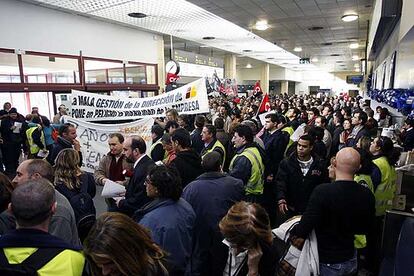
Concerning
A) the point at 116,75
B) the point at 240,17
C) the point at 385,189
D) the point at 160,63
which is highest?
the point at 240,17

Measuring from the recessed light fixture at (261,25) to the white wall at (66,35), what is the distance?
417 centimetres

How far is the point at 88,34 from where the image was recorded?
32.1 feet

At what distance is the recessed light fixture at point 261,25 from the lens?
32.2 ft

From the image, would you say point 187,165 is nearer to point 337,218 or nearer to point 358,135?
point 337,218

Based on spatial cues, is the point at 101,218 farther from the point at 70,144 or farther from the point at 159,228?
the point at 70,144

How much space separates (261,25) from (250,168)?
763cm

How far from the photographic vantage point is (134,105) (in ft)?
20.4

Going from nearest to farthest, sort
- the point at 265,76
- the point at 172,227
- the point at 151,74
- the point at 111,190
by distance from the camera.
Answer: the point at 172,227 → the point at 111,190 → the point at 151,74 → the point at 265,76

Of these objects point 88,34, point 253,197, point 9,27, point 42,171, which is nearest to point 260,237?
point 42,171

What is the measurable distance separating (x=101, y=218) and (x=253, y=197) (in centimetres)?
275

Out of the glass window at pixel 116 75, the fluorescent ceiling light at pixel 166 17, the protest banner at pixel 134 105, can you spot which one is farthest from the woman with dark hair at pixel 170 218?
the glass window at pixel 116 75

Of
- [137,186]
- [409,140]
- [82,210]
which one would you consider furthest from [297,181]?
[409,140]

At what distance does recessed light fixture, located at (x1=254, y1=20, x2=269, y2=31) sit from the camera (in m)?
9.80

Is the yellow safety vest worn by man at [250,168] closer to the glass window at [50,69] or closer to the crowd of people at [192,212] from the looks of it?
the crowd of people at [192,212]
